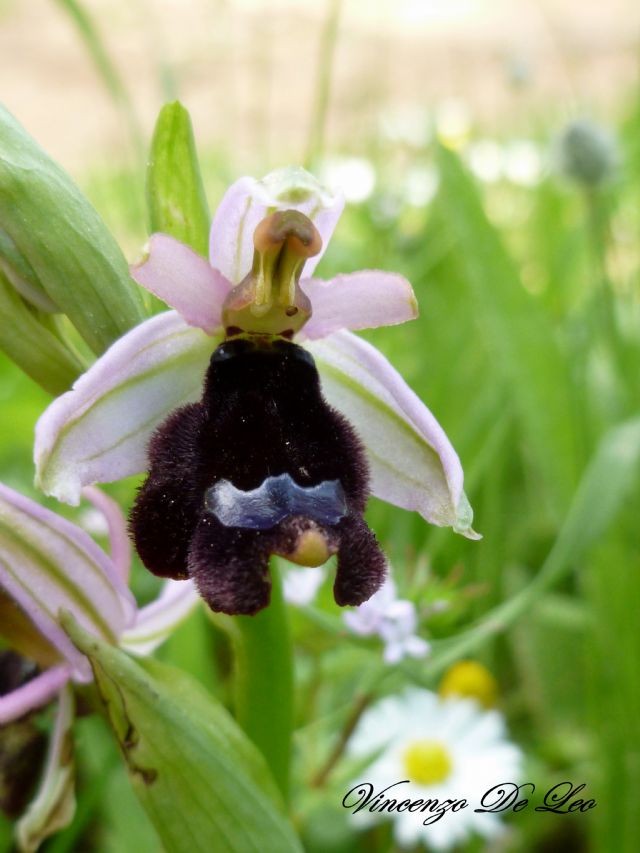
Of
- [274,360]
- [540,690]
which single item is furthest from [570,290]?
[274,360]

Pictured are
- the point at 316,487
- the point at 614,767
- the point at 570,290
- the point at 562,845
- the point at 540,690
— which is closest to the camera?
the point at 316,487

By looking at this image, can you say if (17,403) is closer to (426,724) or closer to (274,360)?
(426,724)

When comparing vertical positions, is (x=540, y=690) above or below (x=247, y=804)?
Result: above

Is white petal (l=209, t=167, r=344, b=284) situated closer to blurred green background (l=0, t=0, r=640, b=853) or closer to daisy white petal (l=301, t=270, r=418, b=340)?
daisy white petal (l=301, t=270, r=418, b=340)

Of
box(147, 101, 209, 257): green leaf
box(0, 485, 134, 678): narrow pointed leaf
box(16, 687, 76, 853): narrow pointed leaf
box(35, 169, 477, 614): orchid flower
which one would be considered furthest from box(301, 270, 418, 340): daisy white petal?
box(16, 687, 76, 853): narrow pointed leaf

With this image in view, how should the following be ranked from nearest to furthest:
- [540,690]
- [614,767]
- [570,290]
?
[614,767]
[540,690]
[570,290]

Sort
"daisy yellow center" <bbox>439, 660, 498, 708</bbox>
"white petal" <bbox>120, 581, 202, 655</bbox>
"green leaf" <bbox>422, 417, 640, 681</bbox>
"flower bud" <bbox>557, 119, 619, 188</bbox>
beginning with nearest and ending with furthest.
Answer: "white petal" <bbox>120, 581, 202, 655</bbox>
"green leaf" <bbox>422, 417, 640, 681</bbox>
"daisy yellow center" <bbox>439, 660, 498, 708</bbox>
"flower bud" <bbox>557, 119, 619, 188</bbox>
